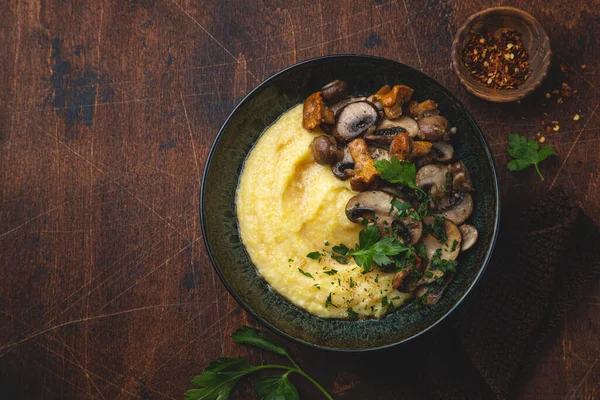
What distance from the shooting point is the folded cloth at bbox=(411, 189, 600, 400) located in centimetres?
416

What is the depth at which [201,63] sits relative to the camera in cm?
466

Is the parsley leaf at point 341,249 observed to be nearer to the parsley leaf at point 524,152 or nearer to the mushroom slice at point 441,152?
the mushroom slice at point 441,152

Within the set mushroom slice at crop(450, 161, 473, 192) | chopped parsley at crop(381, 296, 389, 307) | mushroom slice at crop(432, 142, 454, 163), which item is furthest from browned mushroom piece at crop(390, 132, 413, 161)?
chopped parsley at crop(381, 296, 389, 307)

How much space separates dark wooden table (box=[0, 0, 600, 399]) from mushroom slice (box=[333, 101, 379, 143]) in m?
0.81

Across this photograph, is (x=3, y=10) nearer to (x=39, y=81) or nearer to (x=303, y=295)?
(x=39, y=81)

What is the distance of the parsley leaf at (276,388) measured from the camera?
13.7 feet

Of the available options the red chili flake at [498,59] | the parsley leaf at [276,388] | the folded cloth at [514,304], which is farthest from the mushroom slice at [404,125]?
the parsley leaf at [276,388]

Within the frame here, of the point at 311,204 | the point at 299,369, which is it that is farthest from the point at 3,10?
the point at 299,369

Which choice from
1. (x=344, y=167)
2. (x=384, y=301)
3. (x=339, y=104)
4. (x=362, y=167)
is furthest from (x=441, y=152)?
(x=384, y=301)

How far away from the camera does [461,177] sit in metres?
3.93

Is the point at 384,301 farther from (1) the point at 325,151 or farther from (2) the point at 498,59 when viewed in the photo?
(2) the point at 498,59

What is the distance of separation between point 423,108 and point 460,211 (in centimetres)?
85

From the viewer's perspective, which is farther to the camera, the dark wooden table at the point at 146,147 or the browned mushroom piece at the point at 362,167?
the dark wooden table at the point at 146,147

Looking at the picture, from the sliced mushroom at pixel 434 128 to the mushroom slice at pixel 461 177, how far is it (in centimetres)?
24
